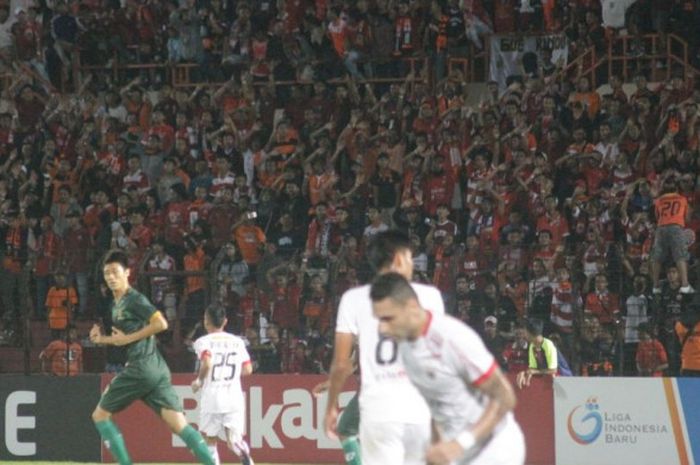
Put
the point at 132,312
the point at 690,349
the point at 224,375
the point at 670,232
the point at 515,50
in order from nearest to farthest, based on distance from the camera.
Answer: the point at 132,312 → the point at 224,375 → the point at 690,349 → the point at 670,232 → the point at 515,50

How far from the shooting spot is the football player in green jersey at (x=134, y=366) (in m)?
14.1

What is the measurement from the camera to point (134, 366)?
47.7 ft

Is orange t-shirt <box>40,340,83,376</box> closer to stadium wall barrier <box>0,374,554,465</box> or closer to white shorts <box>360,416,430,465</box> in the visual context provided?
stadium wall barrier <box>0,374,554,465</box>

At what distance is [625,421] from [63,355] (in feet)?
22.1

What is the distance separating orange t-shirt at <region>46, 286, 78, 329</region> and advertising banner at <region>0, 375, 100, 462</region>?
0.67 metres

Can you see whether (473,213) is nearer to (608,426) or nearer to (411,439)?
(608,426)

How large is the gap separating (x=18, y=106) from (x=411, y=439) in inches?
717

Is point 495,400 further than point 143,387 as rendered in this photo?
No

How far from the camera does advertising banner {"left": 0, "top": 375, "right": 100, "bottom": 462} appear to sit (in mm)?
19359

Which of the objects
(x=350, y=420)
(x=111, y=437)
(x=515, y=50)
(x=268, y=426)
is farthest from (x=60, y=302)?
(x=515, y=50)

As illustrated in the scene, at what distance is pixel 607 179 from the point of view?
844 inches

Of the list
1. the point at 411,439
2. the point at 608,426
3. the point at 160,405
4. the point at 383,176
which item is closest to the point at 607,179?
the point at 383,176

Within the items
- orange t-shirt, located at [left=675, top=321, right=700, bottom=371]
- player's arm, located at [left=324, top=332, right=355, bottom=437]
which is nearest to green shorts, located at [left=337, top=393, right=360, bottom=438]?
player's arm, located at [left=324, top=332, right=355, bottom=437]

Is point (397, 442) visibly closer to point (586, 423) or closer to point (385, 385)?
point (385, 385)
